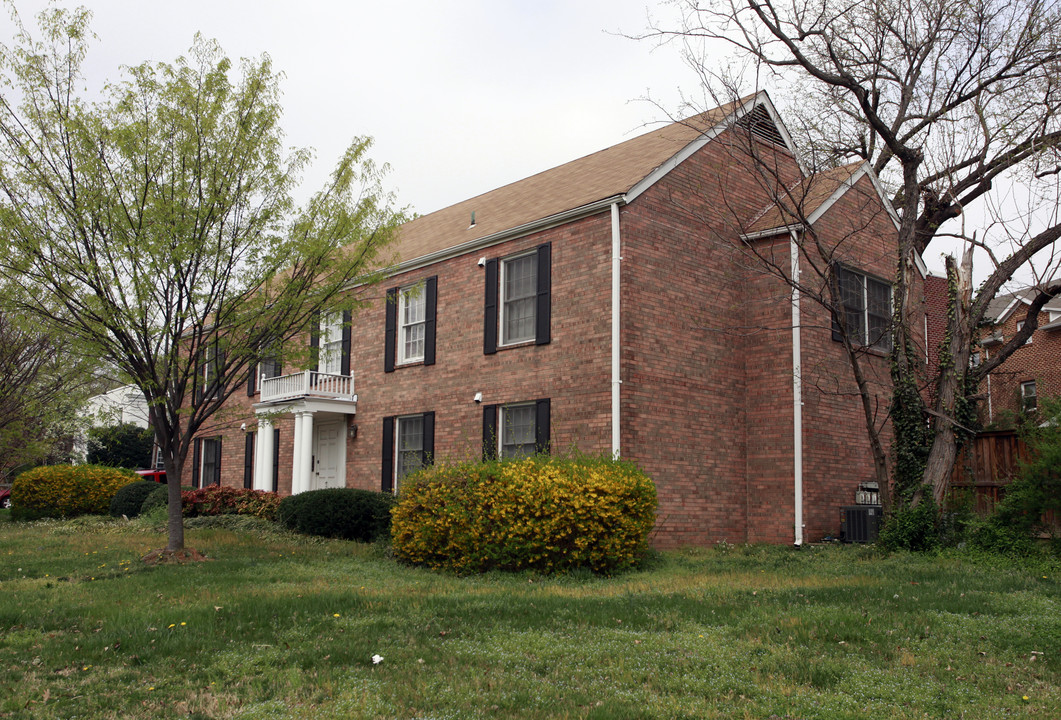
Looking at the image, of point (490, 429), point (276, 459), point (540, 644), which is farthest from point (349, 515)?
point (540, 644)

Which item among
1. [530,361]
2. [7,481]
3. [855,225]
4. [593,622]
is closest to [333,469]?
[530,361]

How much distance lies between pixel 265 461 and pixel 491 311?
8339mm

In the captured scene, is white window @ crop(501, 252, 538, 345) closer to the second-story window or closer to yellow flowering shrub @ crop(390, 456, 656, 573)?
the second-story window

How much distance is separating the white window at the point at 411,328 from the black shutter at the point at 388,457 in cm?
138

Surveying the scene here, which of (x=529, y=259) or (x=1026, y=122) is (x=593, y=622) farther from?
(x=1026, y=122)

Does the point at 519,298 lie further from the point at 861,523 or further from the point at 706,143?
the point at 861,523

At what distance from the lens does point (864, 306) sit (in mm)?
16656

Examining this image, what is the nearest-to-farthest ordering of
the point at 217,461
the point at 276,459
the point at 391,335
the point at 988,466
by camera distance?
the point at 988,466 < the point at 391,335 < the point at 276,459 < the point at 217,461

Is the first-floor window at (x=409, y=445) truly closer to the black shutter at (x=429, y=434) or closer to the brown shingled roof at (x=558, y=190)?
the black shutter at (x=429, y=434)

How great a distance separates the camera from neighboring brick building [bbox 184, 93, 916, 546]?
14.5 meters

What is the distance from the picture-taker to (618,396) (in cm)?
1404

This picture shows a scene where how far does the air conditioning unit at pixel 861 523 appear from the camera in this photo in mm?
14719

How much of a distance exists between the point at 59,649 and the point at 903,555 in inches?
394

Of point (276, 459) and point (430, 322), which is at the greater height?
Answer: point (430, 322)
